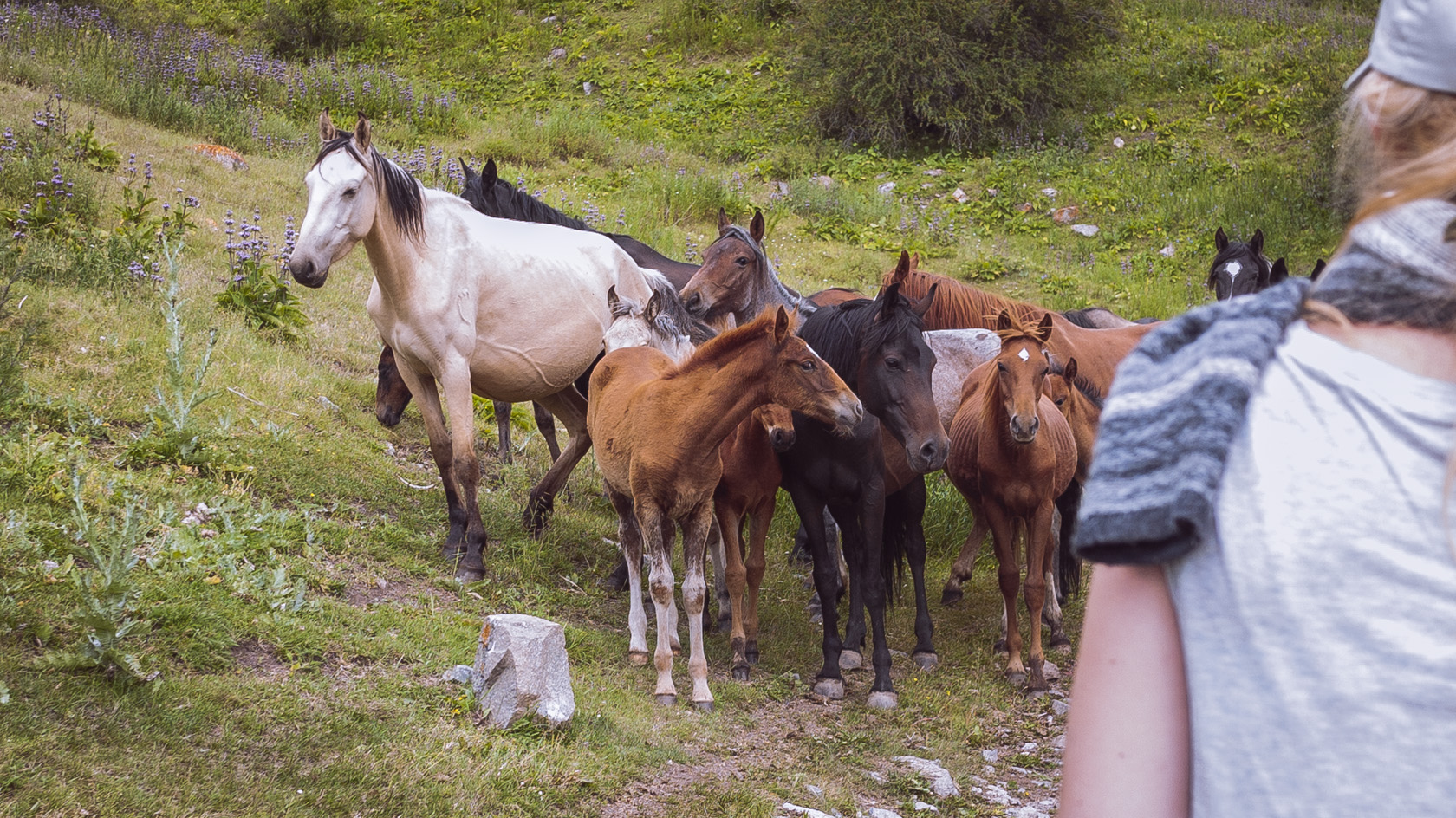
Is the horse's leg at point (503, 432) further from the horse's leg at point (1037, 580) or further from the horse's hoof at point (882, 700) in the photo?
the horse's leg at point (1037, 580)

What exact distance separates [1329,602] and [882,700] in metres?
5.09

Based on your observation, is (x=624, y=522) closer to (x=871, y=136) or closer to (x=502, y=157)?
(x=502, y=157)

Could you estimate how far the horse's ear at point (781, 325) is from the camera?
5.20 metres

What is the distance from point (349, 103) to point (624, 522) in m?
12.4

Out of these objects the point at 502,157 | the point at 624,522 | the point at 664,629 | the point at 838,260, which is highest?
the point at 502,157

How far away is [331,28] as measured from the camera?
2158 cm

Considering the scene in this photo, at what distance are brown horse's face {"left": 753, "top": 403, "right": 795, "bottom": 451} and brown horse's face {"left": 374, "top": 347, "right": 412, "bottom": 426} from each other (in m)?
2.96

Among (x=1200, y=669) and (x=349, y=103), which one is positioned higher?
(x=349, y=103)

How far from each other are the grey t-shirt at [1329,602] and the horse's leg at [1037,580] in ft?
17.9

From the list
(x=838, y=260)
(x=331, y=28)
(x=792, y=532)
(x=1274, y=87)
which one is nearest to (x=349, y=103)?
(x=331, y=28)

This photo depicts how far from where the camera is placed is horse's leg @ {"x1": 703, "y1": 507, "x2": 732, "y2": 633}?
21.5 ft

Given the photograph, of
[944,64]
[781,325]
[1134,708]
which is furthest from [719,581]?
[944,64]

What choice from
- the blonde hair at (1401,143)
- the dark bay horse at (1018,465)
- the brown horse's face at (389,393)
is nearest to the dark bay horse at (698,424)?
the dark bay horse at (1018,465)

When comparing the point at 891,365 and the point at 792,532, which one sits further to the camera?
the point at 792,532
